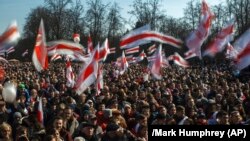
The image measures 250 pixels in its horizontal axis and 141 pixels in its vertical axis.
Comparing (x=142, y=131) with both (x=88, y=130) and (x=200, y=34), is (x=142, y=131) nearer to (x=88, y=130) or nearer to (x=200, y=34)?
(x=88, y=130)

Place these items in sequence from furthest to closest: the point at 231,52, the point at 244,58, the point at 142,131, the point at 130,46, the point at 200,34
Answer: the point at 231,52, the point at 130,46, the point at 200,34, the point at 244,58, the point at 142,131

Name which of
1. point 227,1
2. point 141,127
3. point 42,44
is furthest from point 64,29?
point 141,127

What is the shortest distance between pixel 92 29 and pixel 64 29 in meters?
5.18

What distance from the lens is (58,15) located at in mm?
70875

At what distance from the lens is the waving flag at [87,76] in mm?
10182

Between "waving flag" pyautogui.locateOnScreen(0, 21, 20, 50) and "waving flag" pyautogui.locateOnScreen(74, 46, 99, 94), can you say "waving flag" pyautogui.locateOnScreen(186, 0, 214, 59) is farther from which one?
"waving flag" pyautogui.locateOnScreen(0, 21, 20, 50)

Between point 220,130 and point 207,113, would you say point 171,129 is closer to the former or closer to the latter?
point 220,130

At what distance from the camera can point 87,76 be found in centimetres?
1048

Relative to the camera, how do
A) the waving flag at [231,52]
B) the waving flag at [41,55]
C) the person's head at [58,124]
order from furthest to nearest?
the waving flag at [41,55] < the waving flag at [231,52] < the person's head at [58,124]

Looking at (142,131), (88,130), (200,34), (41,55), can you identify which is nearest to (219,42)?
(200,34)

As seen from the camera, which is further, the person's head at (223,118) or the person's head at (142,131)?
the person's head at (223,118)

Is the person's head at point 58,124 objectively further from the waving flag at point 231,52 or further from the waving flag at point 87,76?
the waving flag at point 231,52

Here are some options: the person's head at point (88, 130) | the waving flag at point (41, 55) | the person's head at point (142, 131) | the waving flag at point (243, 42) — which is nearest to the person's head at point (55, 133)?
the person's head at point (88, 130)

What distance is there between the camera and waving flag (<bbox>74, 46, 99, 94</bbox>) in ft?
33.4
